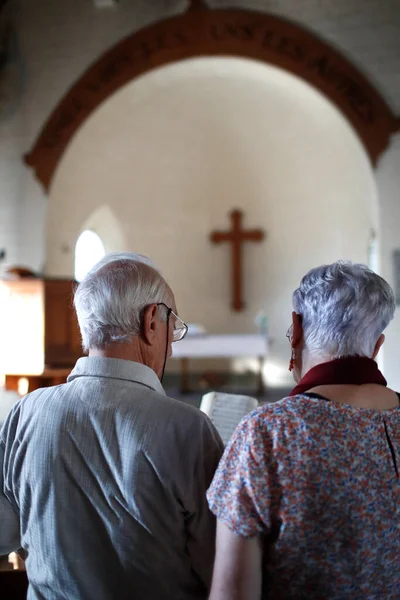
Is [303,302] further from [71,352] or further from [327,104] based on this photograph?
[327,104]

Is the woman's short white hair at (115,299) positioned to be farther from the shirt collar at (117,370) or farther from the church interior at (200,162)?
the church interior at (200,162)

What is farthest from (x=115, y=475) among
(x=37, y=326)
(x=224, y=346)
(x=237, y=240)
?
(x=237, y=240)

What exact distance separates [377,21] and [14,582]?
614 centimetres

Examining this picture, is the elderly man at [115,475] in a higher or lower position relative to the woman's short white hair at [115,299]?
lower

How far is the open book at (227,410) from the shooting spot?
1.71 metres

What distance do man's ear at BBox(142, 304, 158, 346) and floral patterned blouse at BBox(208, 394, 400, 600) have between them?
1.39 ft

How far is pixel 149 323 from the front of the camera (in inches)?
53.1

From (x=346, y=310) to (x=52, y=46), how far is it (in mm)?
6442

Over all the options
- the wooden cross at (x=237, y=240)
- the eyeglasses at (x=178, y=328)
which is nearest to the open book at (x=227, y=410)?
the eyeglasses at (x=178, y=328)

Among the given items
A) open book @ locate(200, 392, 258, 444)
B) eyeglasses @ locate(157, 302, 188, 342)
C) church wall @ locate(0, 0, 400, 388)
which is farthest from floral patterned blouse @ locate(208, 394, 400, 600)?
church wall @ locate(0, 0, 400, 388)

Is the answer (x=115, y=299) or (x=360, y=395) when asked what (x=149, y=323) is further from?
(x=360, y=395)

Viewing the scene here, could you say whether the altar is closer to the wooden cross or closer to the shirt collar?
the wooden cross

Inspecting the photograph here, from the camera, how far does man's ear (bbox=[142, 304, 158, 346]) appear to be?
1343 millimetres

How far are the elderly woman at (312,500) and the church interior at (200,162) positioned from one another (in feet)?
13.6
